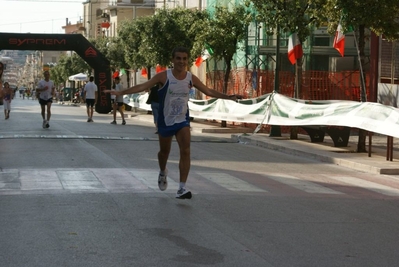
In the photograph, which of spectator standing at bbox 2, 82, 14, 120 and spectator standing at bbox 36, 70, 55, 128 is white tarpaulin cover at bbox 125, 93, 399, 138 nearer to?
spectator standing at bbox 36, 70, 55, 128

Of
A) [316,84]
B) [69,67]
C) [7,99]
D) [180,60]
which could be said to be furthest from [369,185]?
[69,67]

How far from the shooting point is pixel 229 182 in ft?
43.5

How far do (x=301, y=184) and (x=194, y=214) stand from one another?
4.17 metres

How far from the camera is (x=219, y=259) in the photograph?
287 inches

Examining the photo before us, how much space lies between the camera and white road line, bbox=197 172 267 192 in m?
12.5

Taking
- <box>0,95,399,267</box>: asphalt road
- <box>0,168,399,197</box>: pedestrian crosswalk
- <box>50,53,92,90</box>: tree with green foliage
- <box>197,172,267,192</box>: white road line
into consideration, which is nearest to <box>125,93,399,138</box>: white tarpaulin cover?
<box>0,95,399,267</box>: asphalt road

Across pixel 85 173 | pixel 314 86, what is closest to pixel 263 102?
pixel 314 86

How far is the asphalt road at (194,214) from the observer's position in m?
7.47

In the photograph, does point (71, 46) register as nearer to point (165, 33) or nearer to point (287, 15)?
point (165, 33)

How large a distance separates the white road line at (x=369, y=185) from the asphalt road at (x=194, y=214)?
0.02 m

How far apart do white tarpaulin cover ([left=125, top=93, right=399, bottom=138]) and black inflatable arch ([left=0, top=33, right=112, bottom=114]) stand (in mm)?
5507

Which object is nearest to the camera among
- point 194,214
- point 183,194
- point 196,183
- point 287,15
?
point 194,214

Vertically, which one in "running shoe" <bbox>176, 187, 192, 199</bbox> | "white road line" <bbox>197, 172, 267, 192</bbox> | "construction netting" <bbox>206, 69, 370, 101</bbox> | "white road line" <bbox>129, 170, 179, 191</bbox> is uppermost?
"construction netting" <bbox>206, 69, 370, 101</bbox>

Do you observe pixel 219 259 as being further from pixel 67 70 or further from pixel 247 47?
pixel 67 70
